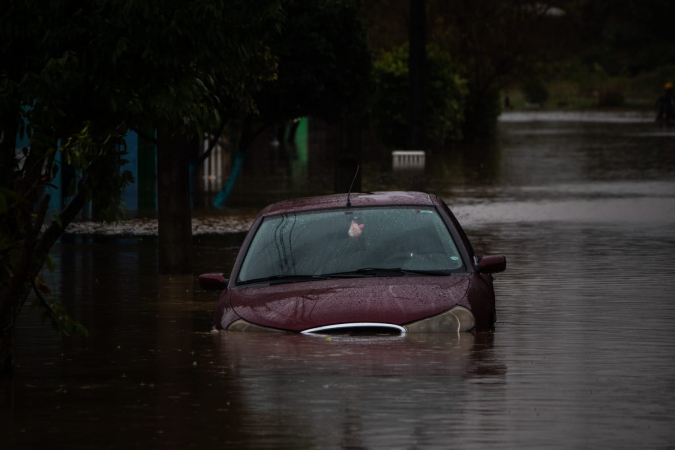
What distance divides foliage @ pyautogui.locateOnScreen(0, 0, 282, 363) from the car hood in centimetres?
120

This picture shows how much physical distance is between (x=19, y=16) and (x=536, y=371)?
4332mm

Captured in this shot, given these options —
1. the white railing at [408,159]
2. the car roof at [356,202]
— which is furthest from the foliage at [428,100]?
Answer: the car roof at [356,202]

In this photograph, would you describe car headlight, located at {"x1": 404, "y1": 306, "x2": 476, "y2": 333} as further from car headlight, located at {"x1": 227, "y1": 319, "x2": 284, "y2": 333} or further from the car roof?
the car roof

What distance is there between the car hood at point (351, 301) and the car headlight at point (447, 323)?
4 cm

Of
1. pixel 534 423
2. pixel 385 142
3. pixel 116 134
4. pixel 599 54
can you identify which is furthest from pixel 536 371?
pixel 599 54

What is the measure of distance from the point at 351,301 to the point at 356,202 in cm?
137

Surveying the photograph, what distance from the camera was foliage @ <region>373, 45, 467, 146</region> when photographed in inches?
1861

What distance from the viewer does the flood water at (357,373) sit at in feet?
26.6

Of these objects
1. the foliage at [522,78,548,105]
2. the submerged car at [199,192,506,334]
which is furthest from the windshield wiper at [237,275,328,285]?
the foliage at [522,78,548,105]

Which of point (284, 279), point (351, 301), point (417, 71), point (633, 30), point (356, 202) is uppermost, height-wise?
point (633, 30)

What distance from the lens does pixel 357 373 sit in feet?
32.1

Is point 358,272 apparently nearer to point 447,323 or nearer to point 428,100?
point 447,323

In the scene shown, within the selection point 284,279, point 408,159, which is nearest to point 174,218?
point 284,279

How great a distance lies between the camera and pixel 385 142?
Answer: 48.6 m
